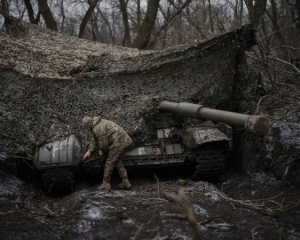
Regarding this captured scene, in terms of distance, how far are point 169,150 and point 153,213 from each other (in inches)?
92.7

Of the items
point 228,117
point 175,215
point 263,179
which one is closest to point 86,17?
point 263,179

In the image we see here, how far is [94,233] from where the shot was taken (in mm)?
3723

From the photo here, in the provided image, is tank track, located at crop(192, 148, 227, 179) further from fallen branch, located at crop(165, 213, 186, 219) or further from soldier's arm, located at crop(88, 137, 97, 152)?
fallen branch, located at crop(165, 213, 186, 219)

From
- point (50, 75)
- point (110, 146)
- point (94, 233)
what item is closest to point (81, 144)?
point (110, 146)

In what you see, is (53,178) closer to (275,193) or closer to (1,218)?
(1,218)

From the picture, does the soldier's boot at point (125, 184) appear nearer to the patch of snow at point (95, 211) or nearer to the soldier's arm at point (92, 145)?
the soldier's arm at point (92, 145)

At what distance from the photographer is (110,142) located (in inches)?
239

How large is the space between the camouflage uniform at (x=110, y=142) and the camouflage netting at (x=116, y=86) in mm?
509

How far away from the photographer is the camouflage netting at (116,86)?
6703mm

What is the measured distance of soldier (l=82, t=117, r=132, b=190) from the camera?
19.7 feet

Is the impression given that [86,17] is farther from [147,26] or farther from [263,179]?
[263,179]

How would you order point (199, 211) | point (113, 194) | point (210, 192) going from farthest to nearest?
point (113, 194), point (210, 192), point (199, 211)

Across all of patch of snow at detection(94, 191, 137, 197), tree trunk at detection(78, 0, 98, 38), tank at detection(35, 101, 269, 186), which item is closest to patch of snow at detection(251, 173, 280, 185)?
tank at detection(35, 101, 269, 186)

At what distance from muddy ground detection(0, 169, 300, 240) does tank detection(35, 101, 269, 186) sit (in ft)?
1.77
